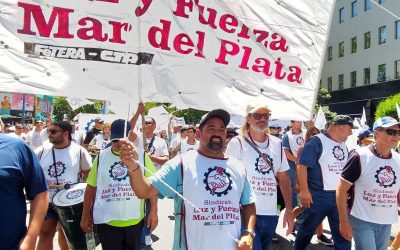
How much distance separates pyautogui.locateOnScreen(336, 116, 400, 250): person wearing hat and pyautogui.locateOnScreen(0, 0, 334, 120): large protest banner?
79cm

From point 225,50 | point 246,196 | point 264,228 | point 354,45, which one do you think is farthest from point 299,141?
point 354,45

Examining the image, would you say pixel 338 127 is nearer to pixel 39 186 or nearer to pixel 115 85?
pixel 115 85

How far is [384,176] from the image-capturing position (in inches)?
169

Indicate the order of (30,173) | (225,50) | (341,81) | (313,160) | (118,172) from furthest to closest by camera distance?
1. (341,81)
2. (313,160)
3. (118,172)
4. (225,50)
5. (30,173)

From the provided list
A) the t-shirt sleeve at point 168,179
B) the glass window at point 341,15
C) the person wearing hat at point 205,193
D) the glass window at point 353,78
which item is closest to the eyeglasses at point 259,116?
the person wearing hat at point 205,193

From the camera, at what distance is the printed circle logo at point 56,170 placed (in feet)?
17.4

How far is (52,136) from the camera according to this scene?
5.39 m

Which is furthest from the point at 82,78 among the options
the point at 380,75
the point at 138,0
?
the point at 380,75

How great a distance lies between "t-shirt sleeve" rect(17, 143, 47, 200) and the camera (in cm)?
299

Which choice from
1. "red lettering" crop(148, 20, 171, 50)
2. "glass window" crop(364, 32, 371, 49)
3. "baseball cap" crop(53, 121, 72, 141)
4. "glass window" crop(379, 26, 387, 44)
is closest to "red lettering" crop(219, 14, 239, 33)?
"red lettering" crop(148, 20, 171, 50)

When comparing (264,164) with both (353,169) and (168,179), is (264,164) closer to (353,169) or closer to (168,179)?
(353,169)

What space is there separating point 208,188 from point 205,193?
40mm

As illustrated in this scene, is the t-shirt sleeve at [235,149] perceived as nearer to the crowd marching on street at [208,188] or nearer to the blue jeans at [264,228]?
the crowd marching on street at [208,188]

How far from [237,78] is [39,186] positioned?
1.70 metres
